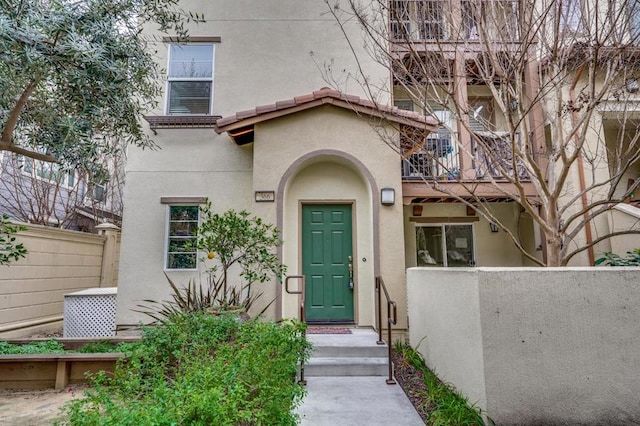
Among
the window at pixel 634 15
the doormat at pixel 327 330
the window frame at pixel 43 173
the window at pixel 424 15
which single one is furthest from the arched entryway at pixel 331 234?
the window frame at pixel 43 173

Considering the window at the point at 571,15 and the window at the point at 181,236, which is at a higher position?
the window at the point at 571,15

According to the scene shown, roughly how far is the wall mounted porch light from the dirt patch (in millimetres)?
5177

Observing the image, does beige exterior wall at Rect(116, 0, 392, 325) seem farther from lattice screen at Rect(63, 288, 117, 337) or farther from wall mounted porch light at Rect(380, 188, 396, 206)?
lattice screen at Rect(63, 288, 117, 337)

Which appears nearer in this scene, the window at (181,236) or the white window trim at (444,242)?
the window at (181,236)

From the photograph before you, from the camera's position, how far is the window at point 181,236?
726 cm

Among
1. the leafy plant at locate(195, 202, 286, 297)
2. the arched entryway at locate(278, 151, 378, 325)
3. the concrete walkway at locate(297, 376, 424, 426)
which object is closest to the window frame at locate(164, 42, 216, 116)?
the arched entryway at locate(278, 151, 378, 325)

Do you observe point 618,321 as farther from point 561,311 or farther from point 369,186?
point 369,186

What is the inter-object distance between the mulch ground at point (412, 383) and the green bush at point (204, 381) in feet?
4.82

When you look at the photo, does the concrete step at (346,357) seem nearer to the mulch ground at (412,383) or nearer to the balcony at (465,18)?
the mulch ground at (412,383)

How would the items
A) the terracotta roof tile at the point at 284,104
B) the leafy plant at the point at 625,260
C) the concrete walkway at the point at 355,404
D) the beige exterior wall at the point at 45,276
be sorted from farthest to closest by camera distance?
the beige exterior wall at the point at 45,276 < the terracotta roof tile at the point at 284,104 < the leafy plant at the point at 625,260 < the concrete walkway at the point at 355,404


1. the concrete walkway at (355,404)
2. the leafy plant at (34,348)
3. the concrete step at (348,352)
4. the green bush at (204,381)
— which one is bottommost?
the concrete walkway at (355,404)

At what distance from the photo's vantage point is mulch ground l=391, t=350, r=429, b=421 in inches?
161

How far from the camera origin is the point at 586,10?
16.9 feet

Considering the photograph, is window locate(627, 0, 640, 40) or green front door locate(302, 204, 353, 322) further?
green front door locate(302, 204, 353, 322)
